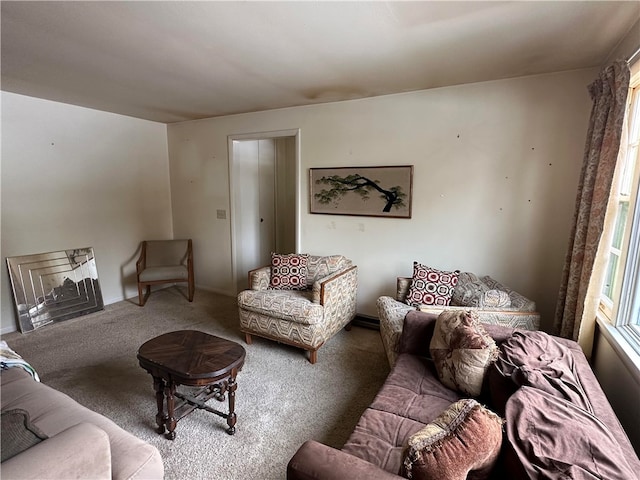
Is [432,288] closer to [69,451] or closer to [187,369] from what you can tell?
[187,369]

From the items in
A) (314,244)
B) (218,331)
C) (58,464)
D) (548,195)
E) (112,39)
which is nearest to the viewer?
(58,464)

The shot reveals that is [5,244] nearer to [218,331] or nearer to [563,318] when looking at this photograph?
[218,331]

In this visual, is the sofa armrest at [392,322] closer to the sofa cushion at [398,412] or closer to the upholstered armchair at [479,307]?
the upholstered armchair at [479,307]

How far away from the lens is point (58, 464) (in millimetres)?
915

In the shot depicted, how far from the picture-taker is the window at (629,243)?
1.82m

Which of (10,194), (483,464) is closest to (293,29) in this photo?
(483,464)

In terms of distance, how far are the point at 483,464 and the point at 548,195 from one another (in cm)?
247

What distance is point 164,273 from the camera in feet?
13.5

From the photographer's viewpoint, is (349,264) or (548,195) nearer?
(548,195)

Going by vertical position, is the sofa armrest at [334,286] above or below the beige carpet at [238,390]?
above

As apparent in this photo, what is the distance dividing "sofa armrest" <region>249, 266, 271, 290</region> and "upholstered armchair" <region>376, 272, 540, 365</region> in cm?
117

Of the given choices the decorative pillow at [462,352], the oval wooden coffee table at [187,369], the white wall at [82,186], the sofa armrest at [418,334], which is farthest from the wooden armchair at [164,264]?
the decorative pillow at [462,352]

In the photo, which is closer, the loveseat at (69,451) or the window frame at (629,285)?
the loveseat at (69,451)

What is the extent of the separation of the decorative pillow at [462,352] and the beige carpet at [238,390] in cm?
72
